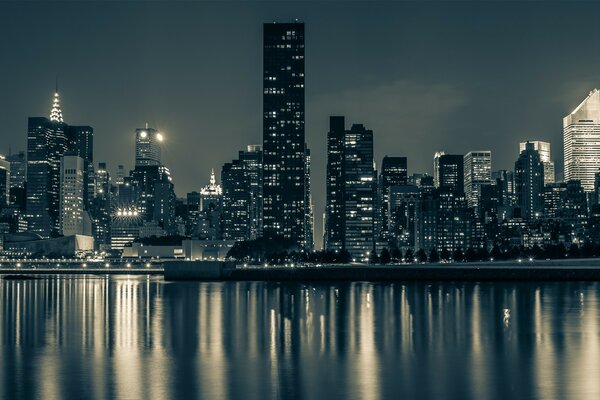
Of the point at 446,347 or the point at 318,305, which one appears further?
the point at 318,305

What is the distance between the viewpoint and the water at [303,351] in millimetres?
24578

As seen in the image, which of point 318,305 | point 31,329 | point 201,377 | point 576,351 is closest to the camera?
point 201,377

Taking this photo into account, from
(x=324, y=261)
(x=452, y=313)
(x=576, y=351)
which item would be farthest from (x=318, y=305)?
(x=324, y=261)

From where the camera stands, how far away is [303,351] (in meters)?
33.0

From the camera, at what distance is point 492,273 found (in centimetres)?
11144

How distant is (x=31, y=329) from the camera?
4312cm

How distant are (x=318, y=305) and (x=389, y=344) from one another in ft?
81.1

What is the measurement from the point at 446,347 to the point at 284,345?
22.4ft

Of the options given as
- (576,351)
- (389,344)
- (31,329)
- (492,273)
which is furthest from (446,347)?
(492,273)

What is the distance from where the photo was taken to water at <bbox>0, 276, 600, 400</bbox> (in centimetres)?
2458

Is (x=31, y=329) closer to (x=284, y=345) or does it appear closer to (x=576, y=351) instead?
(x=284, y=345)

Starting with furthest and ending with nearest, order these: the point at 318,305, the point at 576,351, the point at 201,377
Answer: the point at 318,305, the point at 576,351, the point at 201,377

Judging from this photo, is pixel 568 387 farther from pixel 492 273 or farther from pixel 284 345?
pixel 492 273

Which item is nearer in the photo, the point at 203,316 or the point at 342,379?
the point at 342,379
